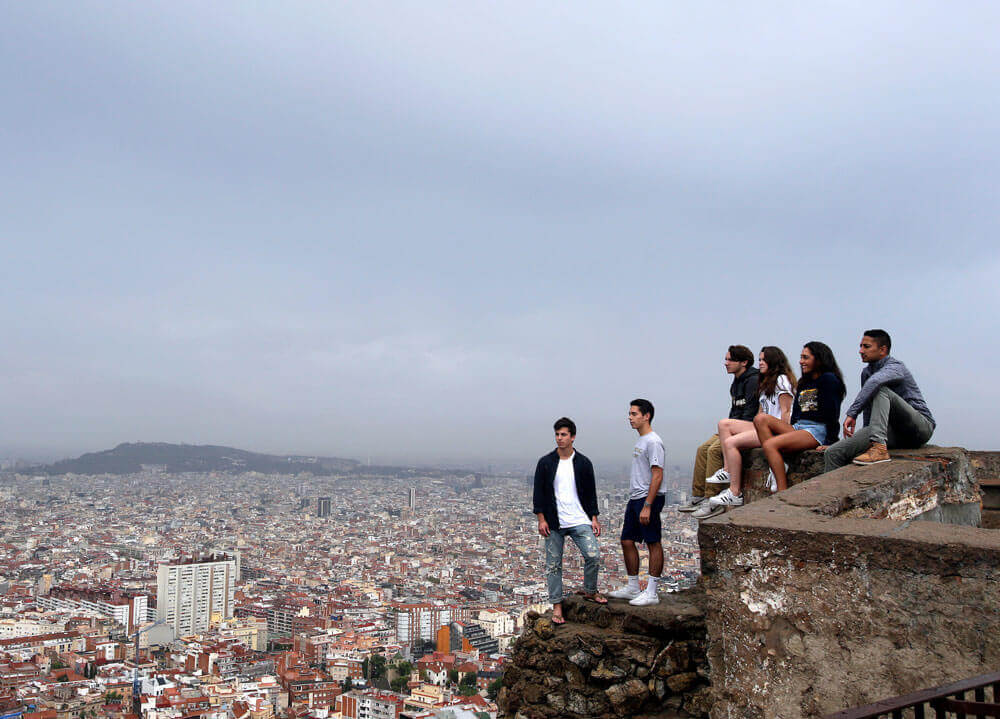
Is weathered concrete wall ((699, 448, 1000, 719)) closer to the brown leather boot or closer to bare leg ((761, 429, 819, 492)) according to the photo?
the brown leather boot

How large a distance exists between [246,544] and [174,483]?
62713mm

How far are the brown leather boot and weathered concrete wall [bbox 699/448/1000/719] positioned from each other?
3.31ft

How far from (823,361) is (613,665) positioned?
2.19 metres

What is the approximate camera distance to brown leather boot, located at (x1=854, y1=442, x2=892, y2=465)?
364 cm

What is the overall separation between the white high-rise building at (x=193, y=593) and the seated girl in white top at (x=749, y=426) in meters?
44.1

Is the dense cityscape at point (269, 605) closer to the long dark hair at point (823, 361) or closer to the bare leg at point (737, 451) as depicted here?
the bare leg at point (737, 451)

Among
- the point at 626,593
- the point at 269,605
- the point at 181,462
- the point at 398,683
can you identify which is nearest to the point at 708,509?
the point at 626,593

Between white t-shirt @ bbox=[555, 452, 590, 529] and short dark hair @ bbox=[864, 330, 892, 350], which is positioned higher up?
short dark hair @ bbox=[864, 330, 892, 350]

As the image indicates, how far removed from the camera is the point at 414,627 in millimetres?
38281

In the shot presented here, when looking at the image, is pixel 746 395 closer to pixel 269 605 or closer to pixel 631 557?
pixel 631 557

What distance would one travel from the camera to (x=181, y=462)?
142625 millimetres

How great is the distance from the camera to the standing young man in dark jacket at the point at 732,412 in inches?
193

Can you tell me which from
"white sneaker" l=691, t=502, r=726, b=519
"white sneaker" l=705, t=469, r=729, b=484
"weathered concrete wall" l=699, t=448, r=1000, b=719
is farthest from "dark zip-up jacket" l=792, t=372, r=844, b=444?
"weathered concrete wall" l=699, t=448, r=1000, b=719

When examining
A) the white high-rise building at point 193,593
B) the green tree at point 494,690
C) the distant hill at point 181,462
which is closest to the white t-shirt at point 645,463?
the green tree at point 494,690
